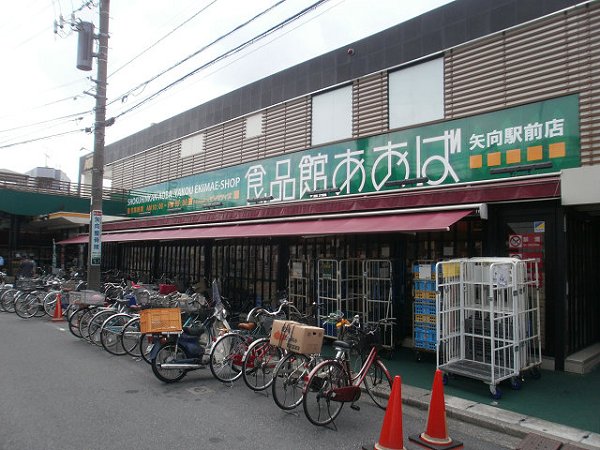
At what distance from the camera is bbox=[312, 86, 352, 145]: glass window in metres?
11.4

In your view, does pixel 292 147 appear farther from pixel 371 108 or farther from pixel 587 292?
pixel 587 292

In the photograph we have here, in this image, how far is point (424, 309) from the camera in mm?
8195

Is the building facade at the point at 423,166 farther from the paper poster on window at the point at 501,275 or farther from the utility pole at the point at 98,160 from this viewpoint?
the utility pole at the point at 98,160

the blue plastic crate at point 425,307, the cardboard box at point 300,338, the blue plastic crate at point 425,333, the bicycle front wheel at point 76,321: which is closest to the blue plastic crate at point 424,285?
the blue plastic crate at point 425,307

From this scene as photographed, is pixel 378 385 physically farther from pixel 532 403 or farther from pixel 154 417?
pixel 154 417

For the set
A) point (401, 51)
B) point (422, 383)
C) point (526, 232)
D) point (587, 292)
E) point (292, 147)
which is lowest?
point (422, 383)

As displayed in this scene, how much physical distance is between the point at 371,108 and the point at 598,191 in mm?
5557

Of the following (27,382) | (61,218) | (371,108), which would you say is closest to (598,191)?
(371,108)

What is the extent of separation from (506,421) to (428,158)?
560cm

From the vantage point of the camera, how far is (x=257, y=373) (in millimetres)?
6746

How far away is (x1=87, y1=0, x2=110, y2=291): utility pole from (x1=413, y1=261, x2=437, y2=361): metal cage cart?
929 cm

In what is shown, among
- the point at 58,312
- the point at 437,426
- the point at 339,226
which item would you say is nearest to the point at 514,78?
the point at 339,226

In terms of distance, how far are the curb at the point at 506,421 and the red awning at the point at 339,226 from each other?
249 cm

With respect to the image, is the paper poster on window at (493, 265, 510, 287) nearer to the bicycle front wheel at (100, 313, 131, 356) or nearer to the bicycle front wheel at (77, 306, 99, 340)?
the bicycle front wheel at (100, 313, 131, 356)
